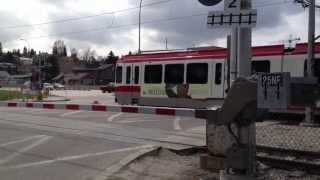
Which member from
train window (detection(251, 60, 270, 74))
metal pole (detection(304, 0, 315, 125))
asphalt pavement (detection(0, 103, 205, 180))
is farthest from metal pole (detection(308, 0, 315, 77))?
asphalt pavement (detection(0, 103, 205, 180))

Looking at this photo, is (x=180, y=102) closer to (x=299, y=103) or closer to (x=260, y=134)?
(x=260, y=134)

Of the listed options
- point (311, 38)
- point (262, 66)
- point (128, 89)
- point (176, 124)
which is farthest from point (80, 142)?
point (128, 89)

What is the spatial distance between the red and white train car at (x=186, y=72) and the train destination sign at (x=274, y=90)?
15937mm

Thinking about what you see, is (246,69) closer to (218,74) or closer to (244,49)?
(244,49)

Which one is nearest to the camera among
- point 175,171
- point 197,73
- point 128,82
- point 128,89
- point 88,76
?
point 175,171

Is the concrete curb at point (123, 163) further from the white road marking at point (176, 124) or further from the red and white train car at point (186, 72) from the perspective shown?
the red and white train car at point (186, 72)

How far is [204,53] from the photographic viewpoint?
26297 mm

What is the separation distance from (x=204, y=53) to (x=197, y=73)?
3.23 feet

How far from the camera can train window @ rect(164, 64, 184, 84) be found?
2734cm

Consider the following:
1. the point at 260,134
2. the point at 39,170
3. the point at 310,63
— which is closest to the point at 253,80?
the point at 39,170

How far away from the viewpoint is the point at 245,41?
6.91 metres

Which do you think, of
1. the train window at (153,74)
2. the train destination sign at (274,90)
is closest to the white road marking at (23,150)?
the train destination sign at (274,90)

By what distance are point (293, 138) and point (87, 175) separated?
5.47 metres

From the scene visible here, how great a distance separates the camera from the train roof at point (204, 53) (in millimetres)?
22156
